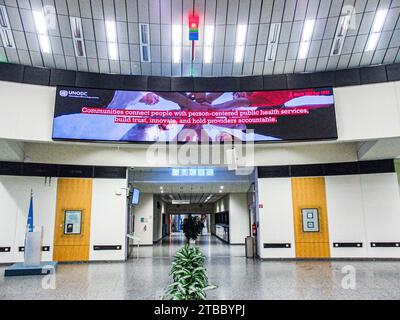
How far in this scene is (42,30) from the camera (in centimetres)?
897

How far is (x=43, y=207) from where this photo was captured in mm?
10141

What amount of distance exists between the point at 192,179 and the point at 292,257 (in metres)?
4.73

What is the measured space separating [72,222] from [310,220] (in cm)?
787

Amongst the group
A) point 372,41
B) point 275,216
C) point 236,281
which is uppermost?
point 372,41

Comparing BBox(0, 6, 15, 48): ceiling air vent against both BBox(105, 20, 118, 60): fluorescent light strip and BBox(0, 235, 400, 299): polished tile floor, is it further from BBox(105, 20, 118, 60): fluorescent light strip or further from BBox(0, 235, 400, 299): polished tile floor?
BBox(0, 235, 400, 299): polished tile floor

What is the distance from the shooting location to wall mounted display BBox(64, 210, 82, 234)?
33.3 feet

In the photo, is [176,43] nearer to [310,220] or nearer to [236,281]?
[236,281]

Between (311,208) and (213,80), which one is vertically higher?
(213,80)

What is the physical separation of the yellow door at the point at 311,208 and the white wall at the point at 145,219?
9.37 metres

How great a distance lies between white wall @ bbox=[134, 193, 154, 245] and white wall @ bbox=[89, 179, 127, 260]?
7.07 m

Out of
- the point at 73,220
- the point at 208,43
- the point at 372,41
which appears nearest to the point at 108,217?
the point at 73,220

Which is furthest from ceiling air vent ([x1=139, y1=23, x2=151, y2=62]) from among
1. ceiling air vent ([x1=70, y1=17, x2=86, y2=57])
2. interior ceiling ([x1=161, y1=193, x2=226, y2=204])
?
interior ceiling ([x1=161, y1=193, x2=226, y2=204])
